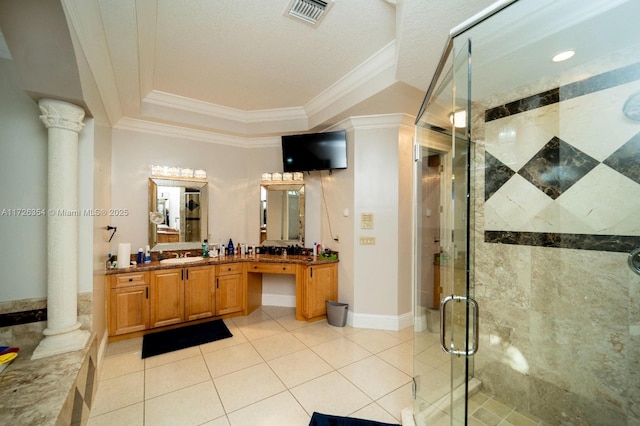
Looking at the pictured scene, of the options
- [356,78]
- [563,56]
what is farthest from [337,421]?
[356,78]

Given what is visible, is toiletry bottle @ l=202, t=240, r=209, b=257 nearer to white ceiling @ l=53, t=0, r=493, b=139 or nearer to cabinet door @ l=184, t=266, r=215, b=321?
cabinet door @ l=184, t=266, r=215, b=321

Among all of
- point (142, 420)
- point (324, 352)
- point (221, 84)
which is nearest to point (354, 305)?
point (324, 352)

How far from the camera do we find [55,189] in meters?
1.89

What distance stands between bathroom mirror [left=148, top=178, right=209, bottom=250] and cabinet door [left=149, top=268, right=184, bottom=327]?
2.05 ft

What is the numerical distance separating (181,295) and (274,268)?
121 centimetres

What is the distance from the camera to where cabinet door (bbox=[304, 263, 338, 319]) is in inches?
133

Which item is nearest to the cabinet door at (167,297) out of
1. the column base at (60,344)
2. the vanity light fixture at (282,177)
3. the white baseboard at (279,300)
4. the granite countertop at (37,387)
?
the column base at (60,344)

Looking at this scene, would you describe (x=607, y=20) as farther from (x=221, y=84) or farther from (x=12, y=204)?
(x=12, y=204)

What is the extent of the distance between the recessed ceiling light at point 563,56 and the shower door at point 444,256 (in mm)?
692

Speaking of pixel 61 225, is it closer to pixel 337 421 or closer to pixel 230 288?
pixel 230 288

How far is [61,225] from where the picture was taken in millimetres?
1911

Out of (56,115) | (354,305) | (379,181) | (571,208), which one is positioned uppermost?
(56,115)

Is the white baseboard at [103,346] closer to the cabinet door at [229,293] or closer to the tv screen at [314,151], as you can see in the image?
the cabinet door at [229,293]

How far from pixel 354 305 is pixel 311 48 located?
3023mm
